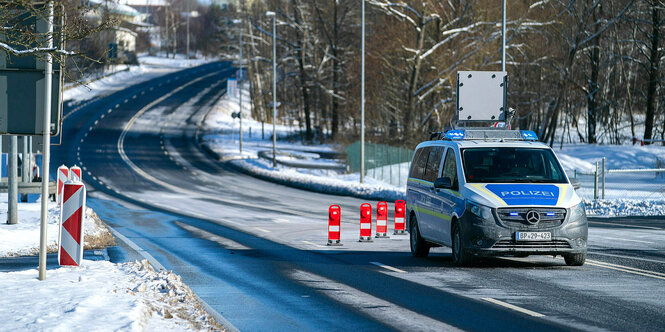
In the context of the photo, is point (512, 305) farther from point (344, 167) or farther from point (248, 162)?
point (248, 162)

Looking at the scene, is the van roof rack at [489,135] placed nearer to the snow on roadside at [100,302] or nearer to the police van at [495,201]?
the police van at [495,201]

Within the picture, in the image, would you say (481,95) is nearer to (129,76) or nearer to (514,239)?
(514,239)

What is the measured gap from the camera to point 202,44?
18012 centimetres

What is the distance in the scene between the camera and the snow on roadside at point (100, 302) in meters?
8.49

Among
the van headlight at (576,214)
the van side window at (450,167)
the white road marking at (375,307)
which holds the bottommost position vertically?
the white road marking at (375,307)

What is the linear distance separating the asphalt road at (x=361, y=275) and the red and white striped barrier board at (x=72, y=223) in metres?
1.62

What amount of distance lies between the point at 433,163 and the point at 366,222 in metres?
3.72

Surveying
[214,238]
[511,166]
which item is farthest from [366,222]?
[511,166]

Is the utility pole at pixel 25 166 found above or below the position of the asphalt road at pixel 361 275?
above

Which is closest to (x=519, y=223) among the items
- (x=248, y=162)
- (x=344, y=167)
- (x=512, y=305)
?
(x=512, y=305)

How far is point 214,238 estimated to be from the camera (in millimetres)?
20656

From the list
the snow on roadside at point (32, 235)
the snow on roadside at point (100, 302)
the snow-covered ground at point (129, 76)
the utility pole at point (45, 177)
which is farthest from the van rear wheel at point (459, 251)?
the snow-covered ground at point (129, 76)

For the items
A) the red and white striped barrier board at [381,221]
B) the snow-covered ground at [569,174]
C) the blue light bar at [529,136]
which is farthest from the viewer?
the snow-covered ground at [569,174]

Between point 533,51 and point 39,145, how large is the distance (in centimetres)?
3140
